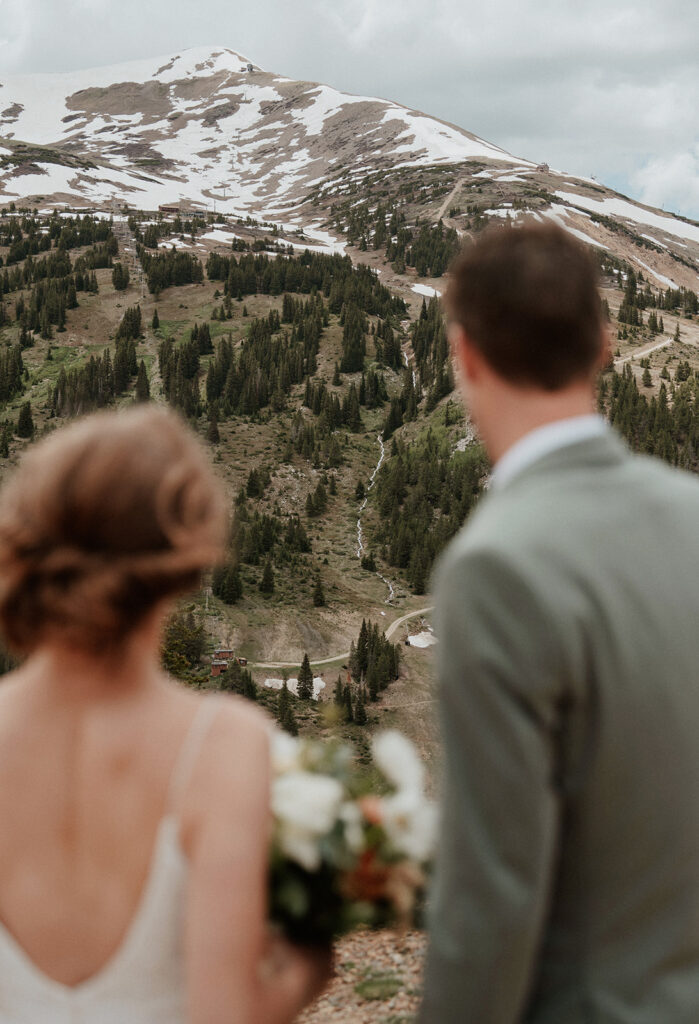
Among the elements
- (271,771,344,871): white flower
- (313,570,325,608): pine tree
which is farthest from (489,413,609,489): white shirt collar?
(313,570,325,608): pine tree

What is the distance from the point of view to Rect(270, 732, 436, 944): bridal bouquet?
238 centimetres

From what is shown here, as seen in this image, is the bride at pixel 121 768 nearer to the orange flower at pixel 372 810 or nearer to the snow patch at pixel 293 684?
the orange flower at pixel 372 810

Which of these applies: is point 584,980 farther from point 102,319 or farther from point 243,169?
point 243,169

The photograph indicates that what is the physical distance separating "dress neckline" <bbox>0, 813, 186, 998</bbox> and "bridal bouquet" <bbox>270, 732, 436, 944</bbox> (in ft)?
1.26

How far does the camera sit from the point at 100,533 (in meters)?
2.04

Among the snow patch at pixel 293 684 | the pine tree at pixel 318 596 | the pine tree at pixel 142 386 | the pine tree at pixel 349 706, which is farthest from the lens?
the pine tree at pixel 142 386

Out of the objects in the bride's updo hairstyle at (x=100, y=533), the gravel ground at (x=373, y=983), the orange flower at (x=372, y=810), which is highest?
the bride's updo hairstyle at (x=100, y=533)

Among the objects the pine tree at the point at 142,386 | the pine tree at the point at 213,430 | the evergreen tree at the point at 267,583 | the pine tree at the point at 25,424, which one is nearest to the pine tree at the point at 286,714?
the evergreen tree at the point at 267,583

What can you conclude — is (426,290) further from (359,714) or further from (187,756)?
(187,756)

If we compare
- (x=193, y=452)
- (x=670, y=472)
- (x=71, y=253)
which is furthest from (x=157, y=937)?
(x=71, y=253)

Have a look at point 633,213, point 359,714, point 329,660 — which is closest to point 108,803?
point 359,714

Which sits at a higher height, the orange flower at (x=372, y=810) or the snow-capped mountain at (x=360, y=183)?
the snow-capped mountain at (x=360, y=183)

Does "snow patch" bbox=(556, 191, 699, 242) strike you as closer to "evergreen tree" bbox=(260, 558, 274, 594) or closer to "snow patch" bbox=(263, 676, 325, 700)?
"evergreen tree" bbox=(260, 558, 274, 594)

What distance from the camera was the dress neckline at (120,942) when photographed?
83.1 inches
